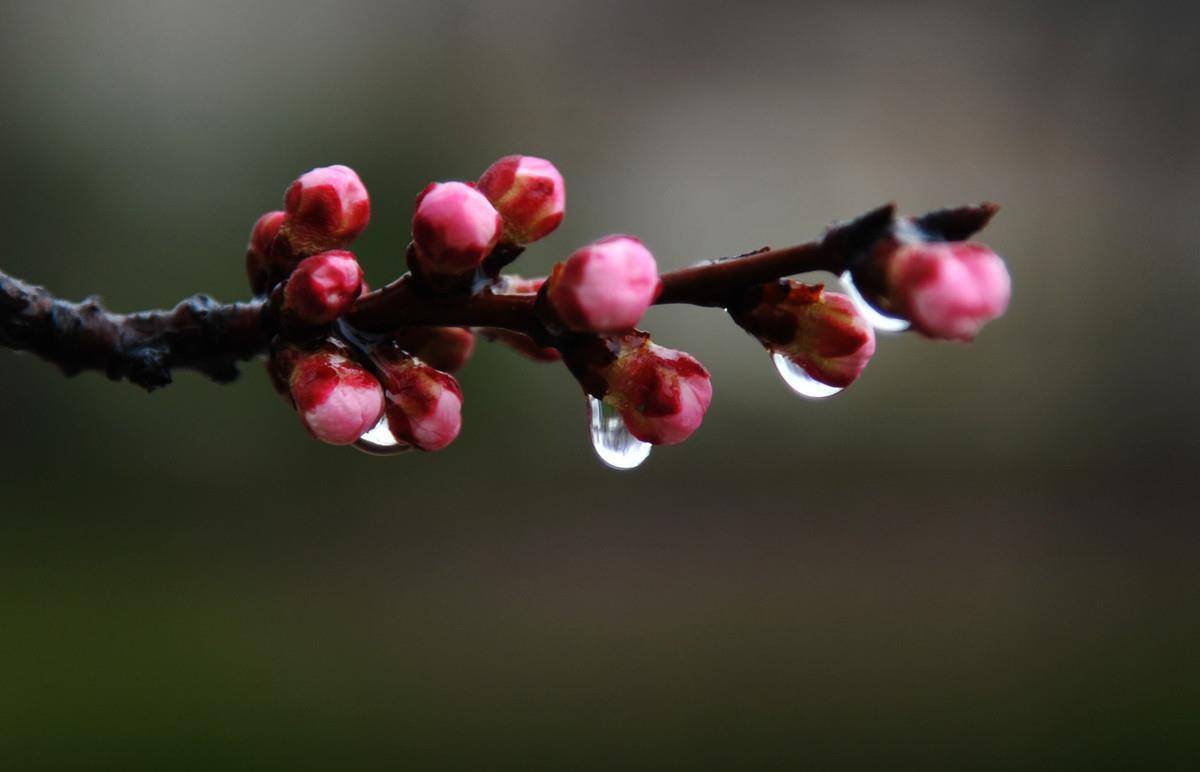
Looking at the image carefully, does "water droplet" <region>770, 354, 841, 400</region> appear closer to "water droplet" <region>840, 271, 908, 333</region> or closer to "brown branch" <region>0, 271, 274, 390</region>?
"water droplet" <region>840, 271, 908, 333</region>

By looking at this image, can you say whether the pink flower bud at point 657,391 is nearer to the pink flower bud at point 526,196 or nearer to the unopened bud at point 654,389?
the unopened bud at point 654,389

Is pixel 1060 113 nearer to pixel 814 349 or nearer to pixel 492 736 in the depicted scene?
pixel 492 736

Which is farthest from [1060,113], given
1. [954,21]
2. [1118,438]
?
[1118,438]

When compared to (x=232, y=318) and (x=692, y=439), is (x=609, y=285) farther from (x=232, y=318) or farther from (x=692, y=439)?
(x=692, y=439)

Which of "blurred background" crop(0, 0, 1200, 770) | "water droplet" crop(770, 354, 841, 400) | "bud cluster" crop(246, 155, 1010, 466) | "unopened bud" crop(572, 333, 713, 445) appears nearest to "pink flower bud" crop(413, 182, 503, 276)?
"bud cluster" crop(246, 155, 1010, 466)

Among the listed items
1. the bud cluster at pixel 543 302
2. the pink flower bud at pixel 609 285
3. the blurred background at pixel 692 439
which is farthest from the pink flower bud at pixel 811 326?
the blurred background at pixel 692 439

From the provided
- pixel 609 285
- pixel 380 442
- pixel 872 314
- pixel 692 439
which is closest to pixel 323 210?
pixel 380 442
